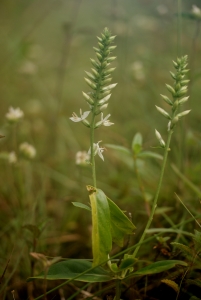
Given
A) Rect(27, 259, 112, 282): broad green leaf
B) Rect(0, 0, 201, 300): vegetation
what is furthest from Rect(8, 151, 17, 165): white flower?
Rect(27, 259, 112, 282): broad green leaf

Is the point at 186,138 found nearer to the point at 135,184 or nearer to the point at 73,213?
the point at 135,184

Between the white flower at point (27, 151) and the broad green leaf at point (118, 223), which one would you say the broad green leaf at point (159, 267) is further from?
the white flower at point (27, 151)

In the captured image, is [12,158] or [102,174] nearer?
[12,158]

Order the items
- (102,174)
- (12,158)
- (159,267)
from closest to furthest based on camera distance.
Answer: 1. (159,267)
2. (12,158)
3. (102,174)

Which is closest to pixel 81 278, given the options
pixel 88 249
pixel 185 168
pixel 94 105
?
pixel 94 105

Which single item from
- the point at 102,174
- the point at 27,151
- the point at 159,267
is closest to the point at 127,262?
the point at 159,267

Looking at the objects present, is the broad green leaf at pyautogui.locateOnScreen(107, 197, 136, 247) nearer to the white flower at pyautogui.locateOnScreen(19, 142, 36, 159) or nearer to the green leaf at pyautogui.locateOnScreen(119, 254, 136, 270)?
the green leaf at pyautogui.locateOnScreen(119, 254, 136, 270)

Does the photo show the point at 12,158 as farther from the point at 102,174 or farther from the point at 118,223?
the point at 118,223
